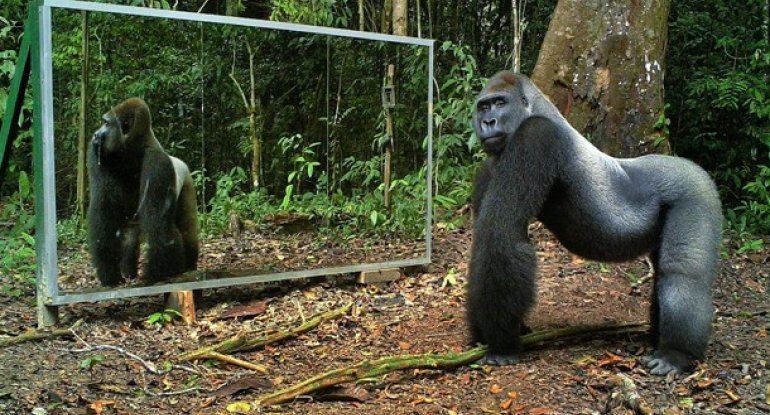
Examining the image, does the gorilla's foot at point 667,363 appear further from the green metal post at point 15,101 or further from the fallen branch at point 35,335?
the green metal post at point 15,101

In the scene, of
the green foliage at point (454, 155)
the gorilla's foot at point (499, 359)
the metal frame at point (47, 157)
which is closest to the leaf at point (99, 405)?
the metal frame at point (47, 157)

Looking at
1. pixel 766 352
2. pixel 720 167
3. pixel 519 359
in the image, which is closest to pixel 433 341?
pixel 519 359

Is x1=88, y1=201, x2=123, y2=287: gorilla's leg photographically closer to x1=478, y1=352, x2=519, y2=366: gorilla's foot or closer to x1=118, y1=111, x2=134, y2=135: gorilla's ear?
x1=118, y1=111, x2=134, y2=135: gorilla's ear

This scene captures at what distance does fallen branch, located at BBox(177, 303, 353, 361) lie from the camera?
15.1 feet

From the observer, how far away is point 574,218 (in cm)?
449

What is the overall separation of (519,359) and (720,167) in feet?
21.0

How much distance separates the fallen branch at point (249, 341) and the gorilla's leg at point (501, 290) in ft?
4.62

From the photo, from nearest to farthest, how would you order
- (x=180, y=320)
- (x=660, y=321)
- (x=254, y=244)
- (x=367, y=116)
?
(x=660, y=321) < (x=180, y=320) < (x=254, y=244) < (x=367, y=116)

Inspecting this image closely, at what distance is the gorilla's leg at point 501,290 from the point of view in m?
4.29

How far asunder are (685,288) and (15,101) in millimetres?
4709

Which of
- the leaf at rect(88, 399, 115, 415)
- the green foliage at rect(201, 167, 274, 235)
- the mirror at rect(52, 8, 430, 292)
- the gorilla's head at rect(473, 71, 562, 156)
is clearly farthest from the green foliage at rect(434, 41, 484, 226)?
the leaf at rect(88, 399, 115, 415)

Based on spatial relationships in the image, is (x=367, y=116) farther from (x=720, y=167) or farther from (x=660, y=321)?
(x=720, y=167)

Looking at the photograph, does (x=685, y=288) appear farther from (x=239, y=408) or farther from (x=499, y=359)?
(x=239, y=408)

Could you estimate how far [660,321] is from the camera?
4.44m
